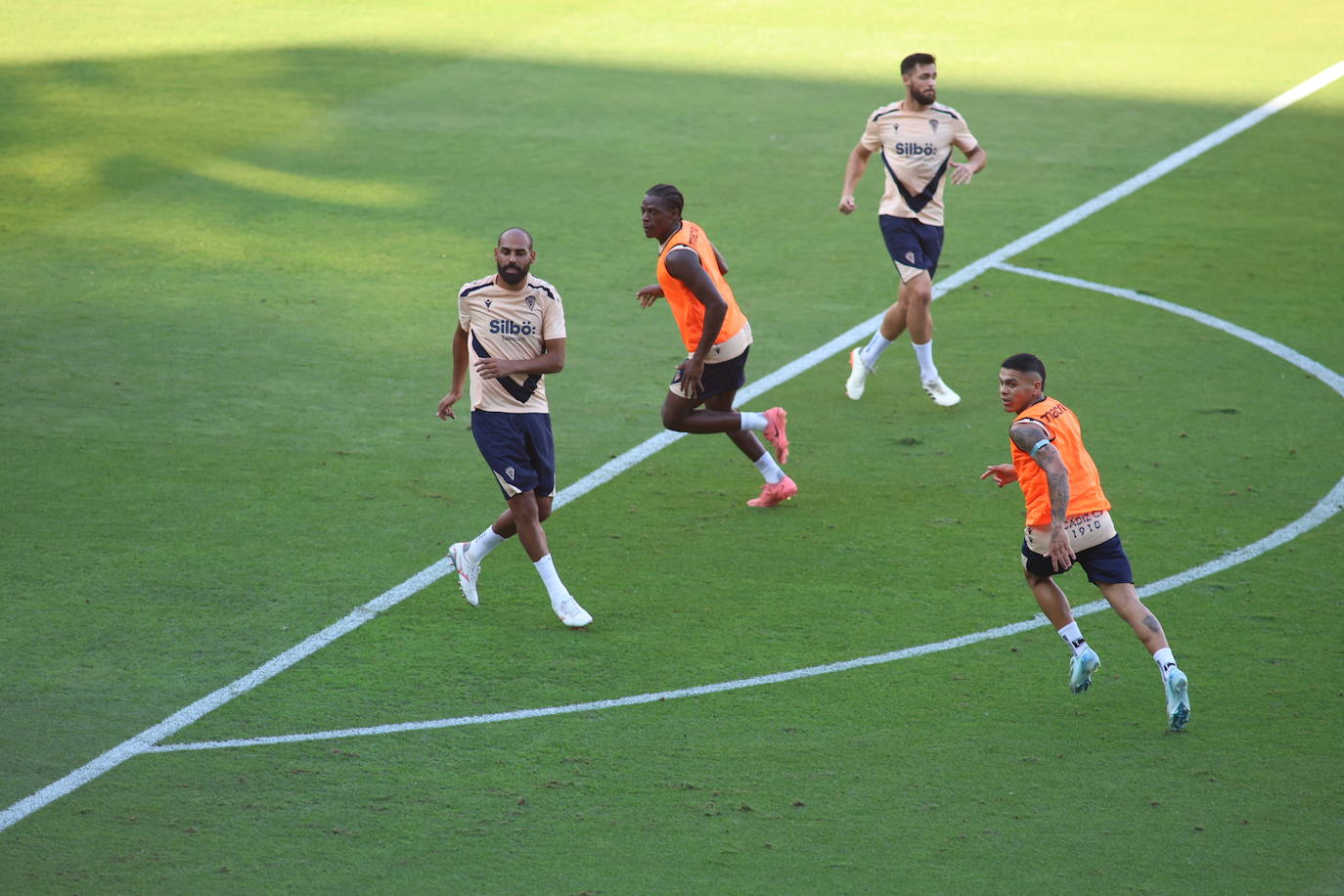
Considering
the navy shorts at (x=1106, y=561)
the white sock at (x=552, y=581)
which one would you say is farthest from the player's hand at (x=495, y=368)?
the navy shorts at (x=1106, y=561)

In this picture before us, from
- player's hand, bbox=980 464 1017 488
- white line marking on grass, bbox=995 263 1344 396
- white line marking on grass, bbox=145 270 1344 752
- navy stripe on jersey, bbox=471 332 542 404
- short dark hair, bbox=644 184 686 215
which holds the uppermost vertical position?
short dark hair, bbox=644 184 686 215

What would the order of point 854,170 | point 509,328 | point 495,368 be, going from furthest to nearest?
point 854,170, point 509,328, point 495,368

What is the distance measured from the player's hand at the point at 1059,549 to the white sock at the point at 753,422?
311 cm

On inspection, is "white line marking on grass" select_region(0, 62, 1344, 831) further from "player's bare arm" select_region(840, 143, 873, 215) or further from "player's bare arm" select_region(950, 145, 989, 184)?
"player's bare arm" select_region(950, 145, 989, 184)

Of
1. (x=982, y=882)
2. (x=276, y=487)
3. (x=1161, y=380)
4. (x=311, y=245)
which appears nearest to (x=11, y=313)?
(x=311, y=245)

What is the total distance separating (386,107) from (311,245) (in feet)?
15.5

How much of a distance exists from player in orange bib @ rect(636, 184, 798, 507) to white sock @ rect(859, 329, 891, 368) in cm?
196

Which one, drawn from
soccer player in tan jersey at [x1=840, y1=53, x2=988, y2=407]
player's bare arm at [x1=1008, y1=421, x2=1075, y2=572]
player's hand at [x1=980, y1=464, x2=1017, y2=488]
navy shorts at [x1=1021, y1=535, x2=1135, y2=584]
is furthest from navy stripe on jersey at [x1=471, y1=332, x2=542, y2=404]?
soccer player in tan jersey at [x1=840, y1=53, x2=988, y2=407]

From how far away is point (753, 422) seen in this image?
35.1ft

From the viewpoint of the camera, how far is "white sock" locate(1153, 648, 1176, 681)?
7926mm

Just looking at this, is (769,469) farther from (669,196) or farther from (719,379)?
(669,196)

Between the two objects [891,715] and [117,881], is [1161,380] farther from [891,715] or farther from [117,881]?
[117,881]

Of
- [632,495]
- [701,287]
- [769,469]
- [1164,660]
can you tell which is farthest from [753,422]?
[1164,660]

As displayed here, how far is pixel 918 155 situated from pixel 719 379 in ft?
9.82
